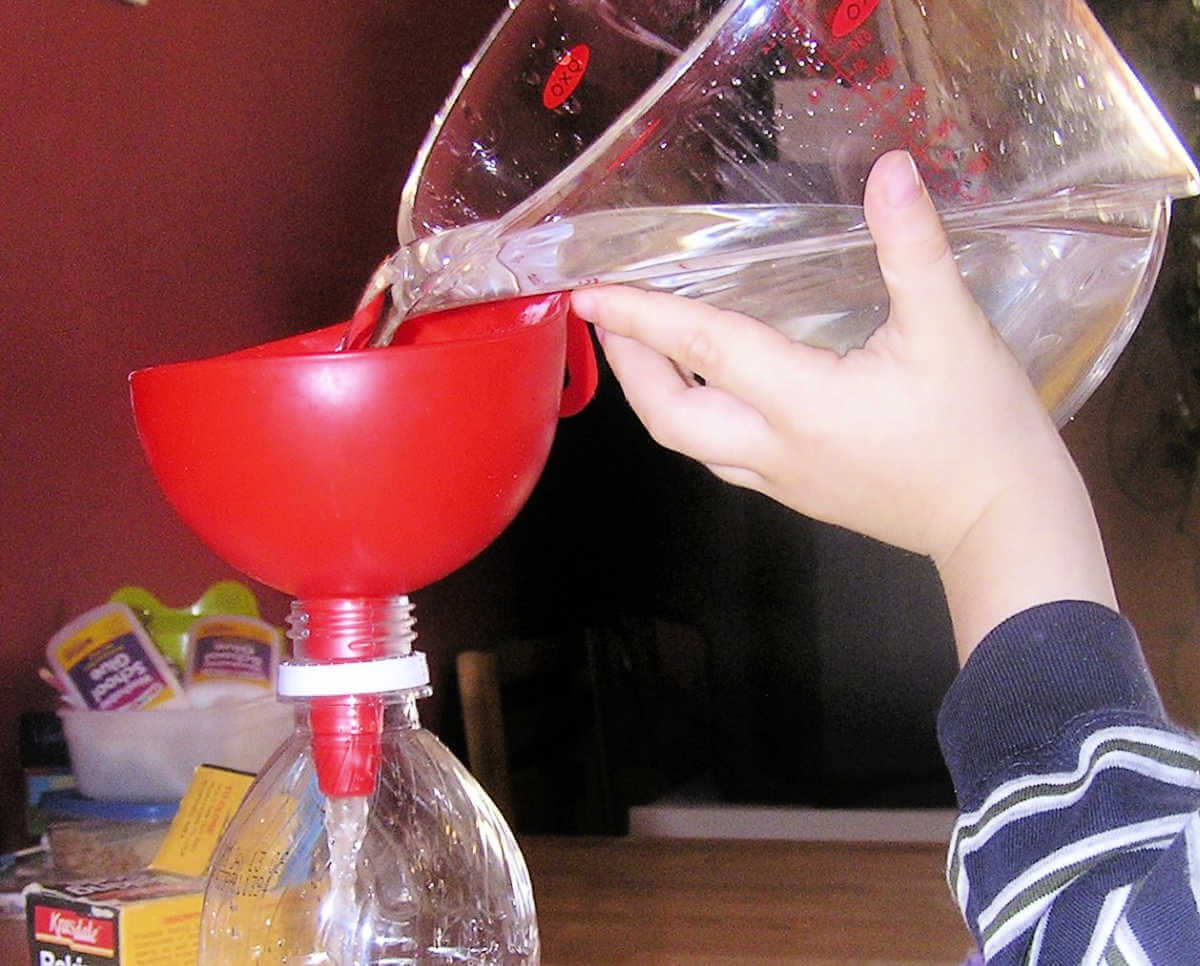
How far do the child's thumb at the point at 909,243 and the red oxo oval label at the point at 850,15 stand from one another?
0.08 m

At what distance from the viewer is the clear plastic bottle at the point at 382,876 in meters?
0.60

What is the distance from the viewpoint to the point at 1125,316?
55 centimetres

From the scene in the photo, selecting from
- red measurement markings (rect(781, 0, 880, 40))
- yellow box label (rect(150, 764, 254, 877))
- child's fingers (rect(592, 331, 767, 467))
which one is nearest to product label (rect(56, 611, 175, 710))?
yellow box label (rect(150, 764, 254, 877))

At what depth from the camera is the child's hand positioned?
0.42 m

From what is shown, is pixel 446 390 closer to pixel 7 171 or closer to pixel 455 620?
pixel 7 171

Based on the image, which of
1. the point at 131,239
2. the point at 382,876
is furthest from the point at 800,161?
the point at 131,239

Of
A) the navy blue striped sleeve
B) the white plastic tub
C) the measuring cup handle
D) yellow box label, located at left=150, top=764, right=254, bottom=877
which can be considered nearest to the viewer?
the navy blue striped sleeve

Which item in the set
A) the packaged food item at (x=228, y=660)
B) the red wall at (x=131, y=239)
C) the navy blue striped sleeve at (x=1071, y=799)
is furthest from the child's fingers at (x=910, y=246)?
the red wall at (x=131, y=239)

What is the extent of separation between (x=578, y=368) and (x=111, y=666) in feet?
1.35

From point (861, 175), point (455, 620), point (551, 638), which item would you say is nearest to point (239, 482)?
point (861, 175)

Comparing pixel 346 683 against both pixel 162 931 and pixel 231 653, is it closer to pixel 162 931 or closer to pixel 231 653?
pixel 162 931

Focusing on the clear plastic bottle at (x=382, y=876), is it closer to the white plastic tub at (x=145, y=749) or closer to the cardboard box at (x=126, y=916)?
the cardboard box at (x=126, y=916)

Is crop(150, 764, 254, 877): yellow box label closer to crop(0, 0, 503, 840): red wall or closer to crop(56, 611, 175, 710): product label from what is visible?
crop(56, 611, 175, 710): product label

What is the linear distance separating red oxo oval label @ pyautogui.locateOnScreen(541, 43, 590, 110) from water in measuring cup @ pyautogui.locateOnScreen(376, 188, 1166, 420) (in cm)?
8
